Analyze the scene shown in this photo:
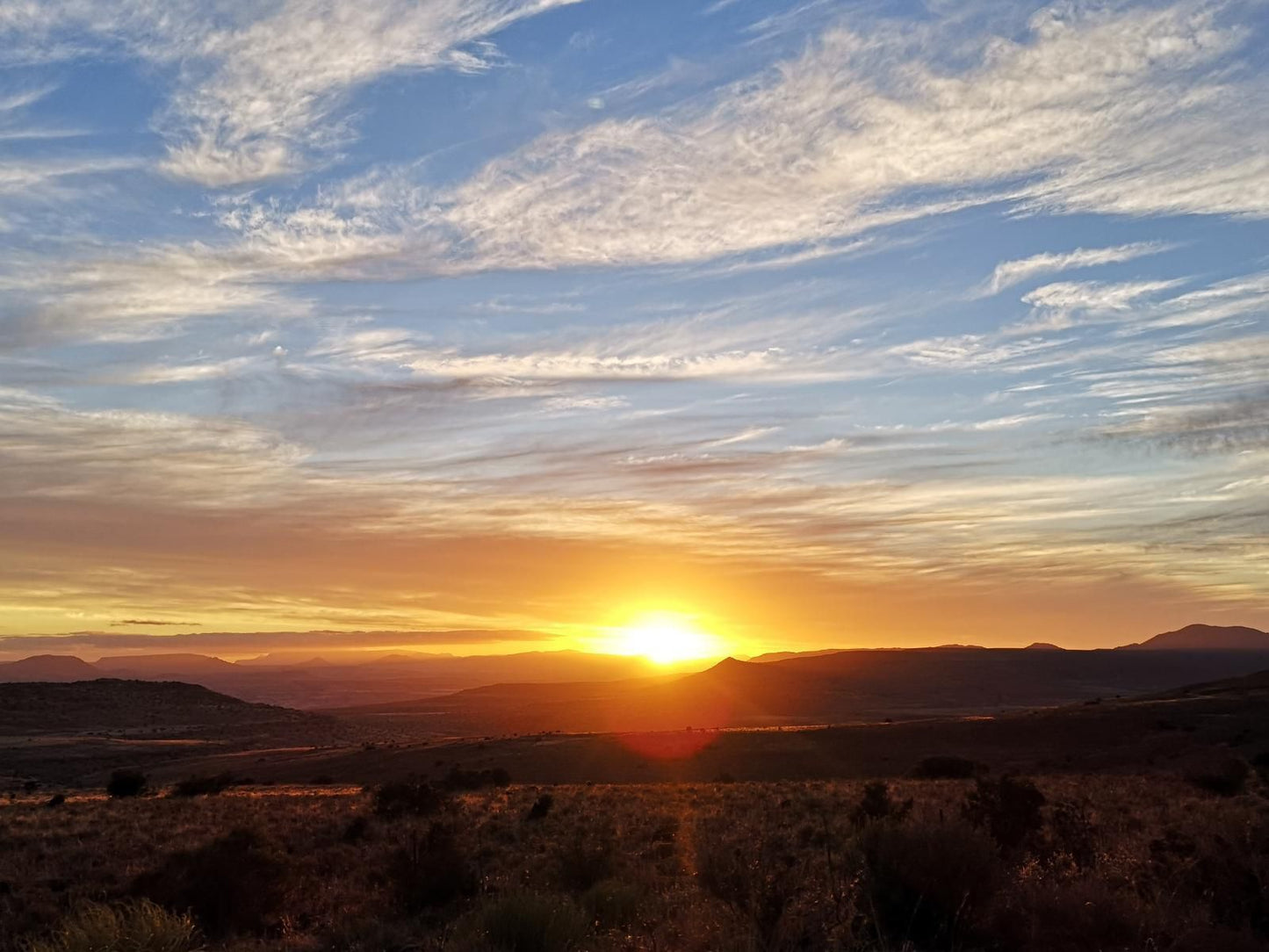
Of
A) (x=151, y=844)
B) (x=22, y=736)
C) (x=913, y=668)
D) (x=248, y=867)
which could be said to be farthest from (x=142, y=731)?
(x=913, y=668)

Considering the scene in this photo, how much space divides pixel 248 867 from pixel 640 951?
7.88 m

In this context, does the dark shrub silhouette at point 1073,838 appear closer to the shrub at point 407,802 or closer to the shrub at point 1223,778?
the shrub at point 1223,778

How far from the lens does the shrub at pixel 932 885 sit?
407 inches

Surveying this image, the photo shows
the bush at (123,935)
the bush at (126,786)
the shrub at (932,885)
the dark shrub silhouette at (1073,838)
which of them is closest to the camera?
the bush at (123,935)

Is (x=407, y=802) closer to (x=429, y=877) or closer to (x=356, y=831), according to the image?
(x=356, y=831)

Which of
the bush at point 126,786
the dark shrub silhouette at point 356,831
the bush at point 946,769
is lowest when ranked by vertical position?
the bush at point 126,786

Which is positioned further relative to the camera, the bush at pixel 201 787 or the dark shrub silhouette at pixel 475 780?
the dark shrub silhouette at pixel 475 780

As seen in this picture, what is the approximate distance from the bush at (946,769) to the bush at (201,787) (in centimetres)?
2690

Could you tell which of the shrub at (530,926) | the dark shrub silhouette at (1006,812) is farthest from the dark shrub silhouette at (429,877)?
the dark shrub silhouette at (1006,812)

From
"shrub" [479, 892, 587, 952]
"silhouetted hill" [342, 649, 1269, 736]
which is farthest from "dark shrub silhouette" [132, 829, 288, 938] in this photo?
"silhouetted hill" [342, 649, 1269, 736]

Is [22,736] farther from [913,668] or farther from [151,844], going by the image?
[913,668]

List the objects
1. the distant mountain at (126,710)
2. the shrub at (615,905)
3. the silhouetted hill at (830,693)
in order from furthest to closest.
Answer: the silhouetted hill at (830,693)
the distant mountain at (126,710)
the shrub at (615,905)

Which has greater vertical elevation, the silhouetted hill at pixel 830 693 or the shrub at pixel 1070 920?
the shrub at pixel 1070 920

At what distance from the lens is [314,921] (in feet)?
44.0
